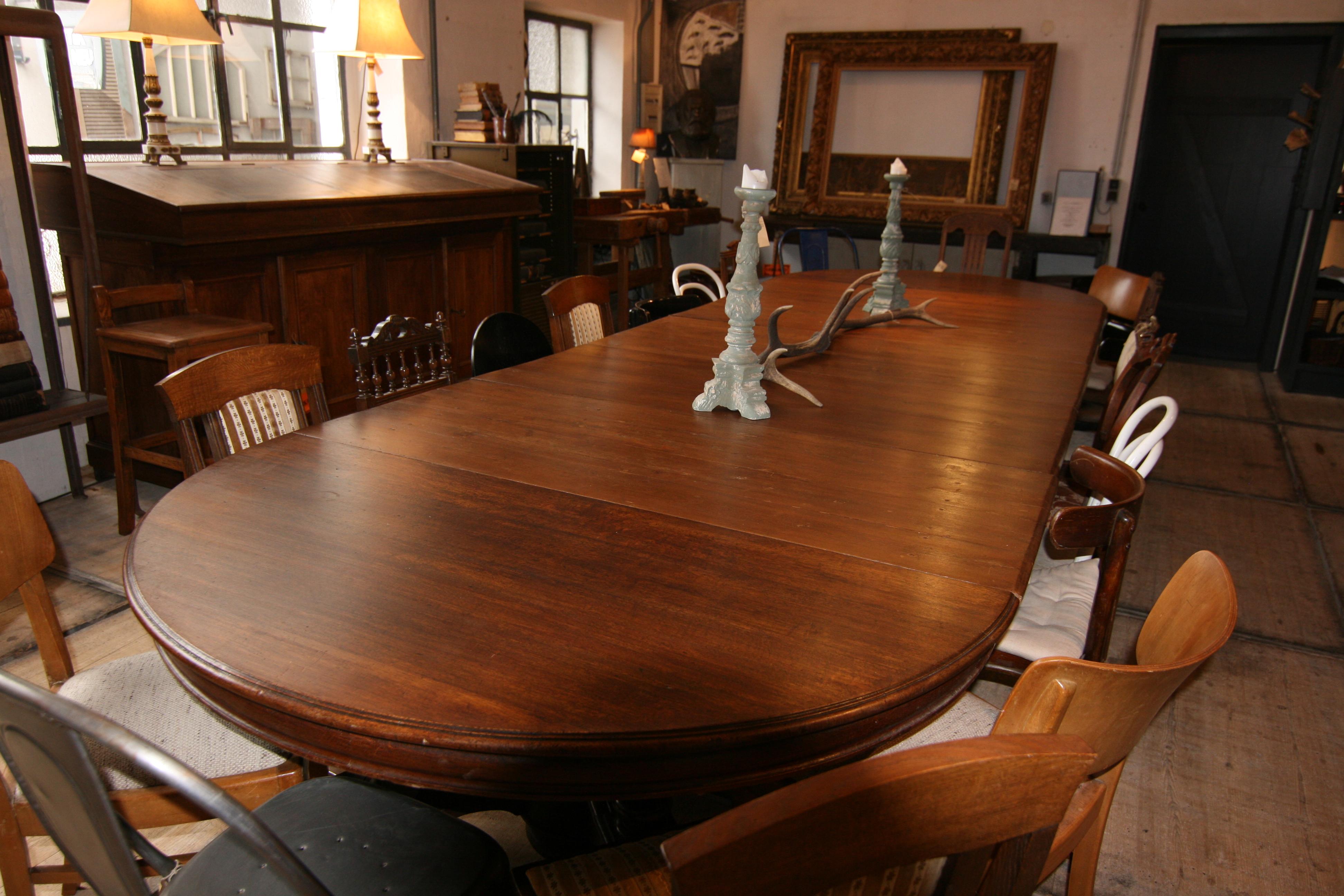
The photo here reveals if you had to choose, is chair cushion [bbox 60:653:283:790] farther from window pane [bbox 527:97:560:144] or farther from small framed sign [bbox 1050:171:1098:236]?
small framed sign [bbox 1050:171:1098:236]

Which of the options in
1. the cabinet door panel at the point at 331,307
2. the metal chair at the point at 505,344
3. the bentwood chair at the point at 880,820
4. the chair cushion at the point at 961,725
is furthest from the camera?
the cabinet door panel at the point at 331,307

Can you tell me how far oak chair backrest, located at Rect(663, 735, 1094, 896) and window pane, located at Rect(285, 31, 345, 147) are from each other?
460 centimetres

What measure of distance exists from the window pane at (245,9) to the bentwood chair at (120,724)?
3.51m

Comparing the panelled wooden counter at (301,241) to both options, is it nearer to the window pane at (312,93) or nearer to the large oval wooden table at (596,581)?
the window pane at (312,93)

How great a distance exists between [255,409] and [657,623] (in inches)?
49.0

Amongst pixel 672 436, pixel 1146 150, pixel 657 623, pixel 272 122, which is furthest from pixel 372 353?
pixel 1146 150

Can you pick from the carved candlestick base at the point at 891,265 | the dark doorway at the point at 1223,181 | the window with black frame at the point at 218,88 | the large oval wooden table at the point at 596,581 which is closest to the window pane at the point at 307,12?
the window with black frame at the point at 218,88

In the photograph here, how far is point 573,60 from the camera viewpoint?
6.81 metres

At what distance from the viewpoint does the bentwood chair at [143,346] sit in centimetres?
291

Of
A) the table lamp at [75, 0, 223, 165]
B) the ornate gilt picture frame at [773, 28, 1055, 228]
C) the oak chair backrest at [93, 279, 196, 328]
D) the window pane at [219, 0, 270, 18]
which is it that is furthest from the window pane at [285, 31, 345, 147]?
the ornate gilt picture frame at [773, 28, 1055, 228]

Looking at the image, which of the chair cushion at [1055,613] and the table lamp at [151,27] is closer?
the chair cushion at [1055,613]

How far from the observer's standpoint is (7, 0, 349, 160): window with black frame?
11.3ft

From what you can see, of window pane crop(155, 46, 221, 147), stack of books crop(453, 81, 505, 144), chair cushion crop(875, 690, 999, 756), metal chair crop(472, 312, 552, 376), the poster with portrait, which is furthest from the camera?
the poster with portrait

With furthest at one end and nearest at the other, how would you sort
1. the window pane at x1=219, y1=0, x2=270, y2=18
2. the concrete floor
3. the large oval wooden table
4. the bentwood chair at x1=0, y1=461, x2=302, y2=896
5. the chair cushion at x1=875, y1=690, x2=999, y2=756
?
1. the window pane at x1=219, y1=0, x2=270, y2=18
2. the concrete floor
3. the chair cushion at x1=875, y1=690, x2=999, y2=756
4. the bentwood chair at x1=0, y1=461, x2=302, y2=896
5. the large oval wooden table
